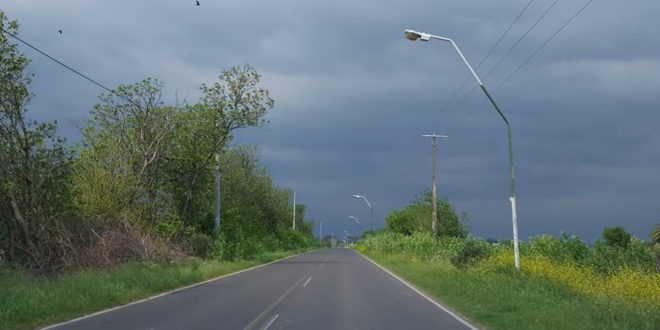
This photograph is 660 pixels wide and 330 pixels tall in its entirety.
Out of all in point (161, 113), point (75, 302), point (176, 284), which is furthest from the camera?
point (161, 113)

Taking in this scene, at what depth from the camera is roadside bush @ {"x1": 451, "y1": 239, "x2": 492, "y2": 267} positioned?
89.1 ft

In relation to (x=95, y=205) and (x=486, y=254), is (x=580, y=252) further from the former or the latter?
(x=95, y=205)

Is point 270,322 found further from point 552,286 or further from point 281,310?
point 552,286

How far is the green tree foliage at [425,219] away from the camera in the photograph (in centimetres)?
6475

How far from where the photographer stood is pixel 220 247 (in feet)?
128

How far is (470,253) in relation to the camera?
27562 mm

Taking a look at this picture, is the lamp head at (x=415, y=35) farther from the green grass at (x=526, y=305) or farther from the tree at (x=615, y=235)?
the tree at (x=615, y=235)

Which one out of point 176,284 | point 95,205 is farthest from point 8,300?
point 95,205

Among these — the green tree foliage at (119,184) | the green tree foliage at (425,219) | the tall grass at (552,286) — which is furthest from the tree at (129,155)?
the green tree foliage at (425,219)

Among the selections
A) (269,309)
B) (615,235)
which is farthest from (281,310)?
(615,235)

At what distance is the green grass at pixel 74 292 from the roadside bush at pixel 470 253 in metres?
11.2

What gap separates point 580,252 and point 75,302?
18.8m

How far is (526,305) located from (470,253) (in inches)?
526

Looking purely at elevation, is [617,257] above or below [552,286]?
above
